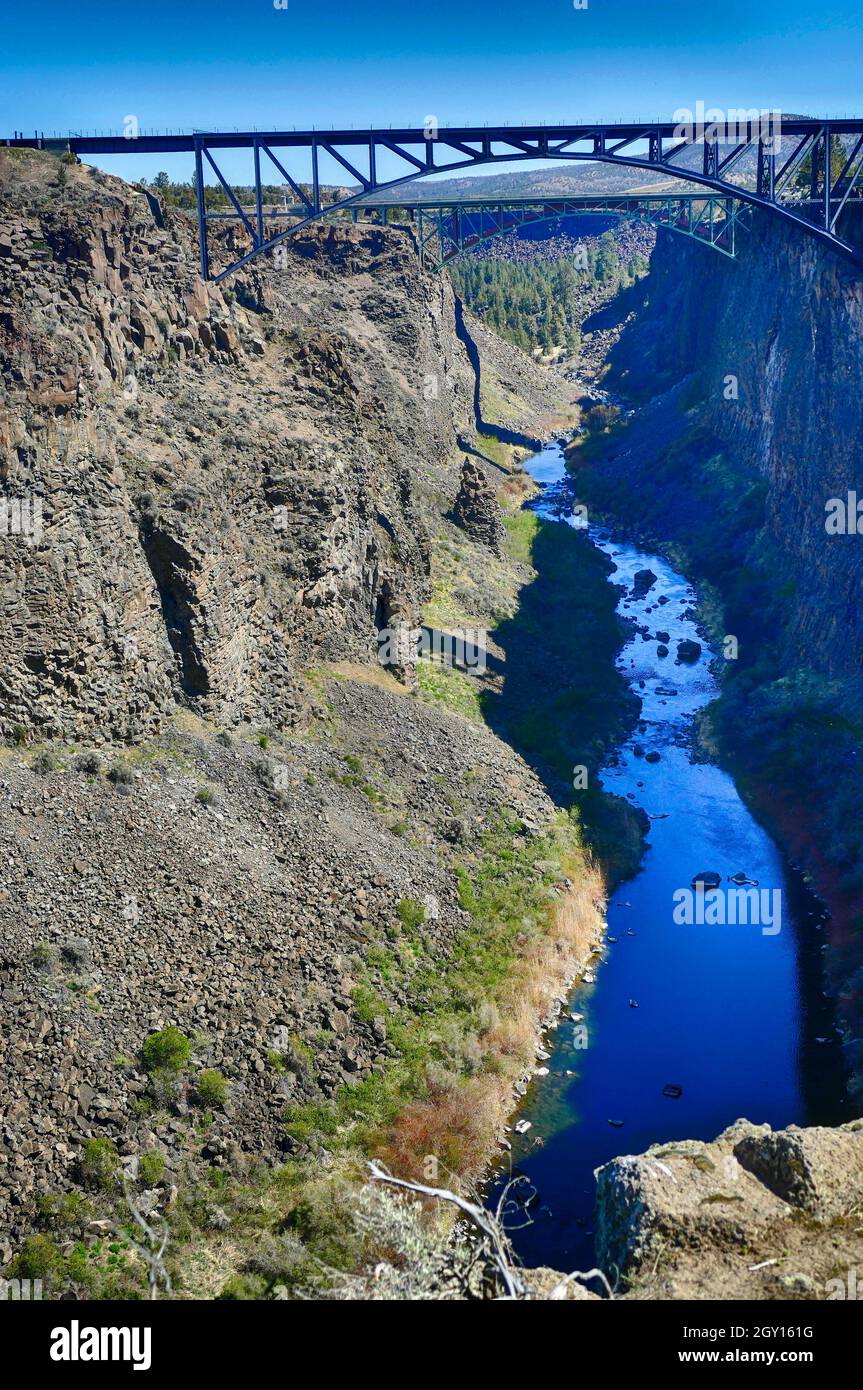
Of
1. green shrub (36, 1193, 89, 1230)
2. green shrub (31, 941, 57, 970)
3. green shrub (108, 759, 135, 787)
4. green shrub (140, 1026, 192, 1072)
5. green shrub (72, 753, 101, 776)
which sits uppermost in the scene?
green shrub (72, 753, 101, 776)

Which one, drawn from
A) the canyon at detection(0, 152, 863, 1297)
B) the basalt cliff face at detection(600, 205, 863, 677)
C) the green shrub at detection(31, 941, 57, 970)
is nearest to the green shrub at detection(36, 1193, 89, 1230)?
the canyon at detection(0, 152, 863, 1297)

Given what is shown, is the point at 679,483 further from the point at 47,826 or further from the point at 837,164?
the point at 47,826

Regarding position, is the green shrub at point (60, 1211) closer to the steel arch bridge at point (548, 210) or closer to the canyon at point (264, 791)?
the canyon at point (264, 791)

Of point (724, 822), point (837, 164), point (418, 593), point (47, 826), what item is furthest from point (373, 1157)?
point (837, 164)

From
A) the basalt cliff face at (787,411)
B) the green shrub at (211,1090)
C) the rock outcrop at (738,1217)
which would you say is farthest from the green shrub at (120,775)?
the basalt cliff face at (787,411)

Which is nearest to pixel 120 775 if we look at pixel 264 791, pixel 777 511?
pixel 264 791

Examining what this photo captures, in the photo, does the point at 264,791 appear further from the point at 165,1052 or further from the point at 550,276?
the point at 550,276

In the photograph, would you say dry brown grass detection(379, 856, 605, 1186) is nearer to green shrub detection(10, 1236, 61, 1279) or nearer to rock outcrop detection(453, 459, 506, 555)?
green shrub detection(10, 1236, 61, 1279)
